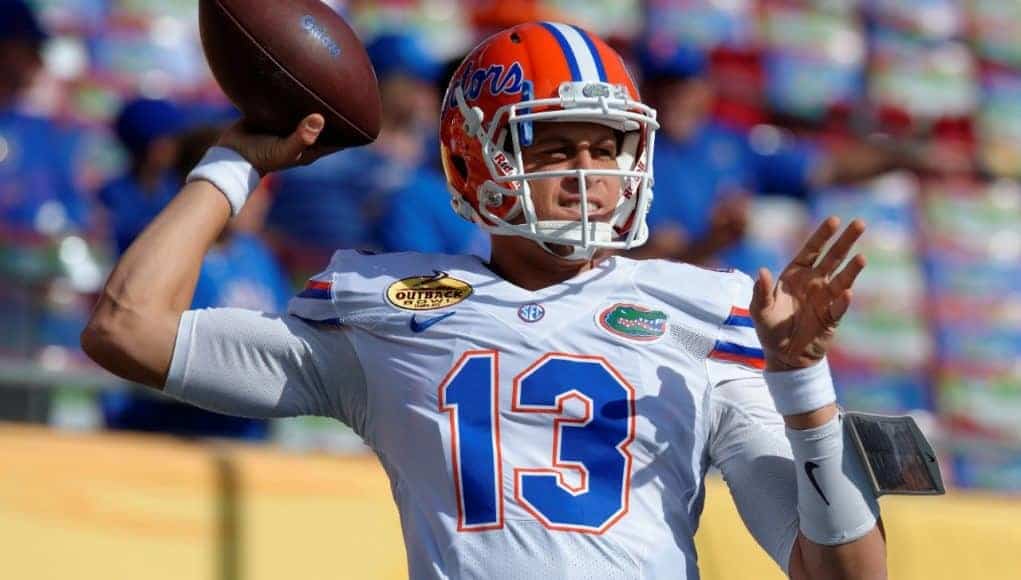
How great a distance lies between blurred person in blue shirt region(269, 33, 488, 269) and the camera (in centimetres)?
511

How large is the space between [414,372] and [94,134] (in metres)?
3.36

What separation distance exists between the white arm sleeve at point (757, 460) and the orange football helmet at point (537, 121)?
29 centimetres

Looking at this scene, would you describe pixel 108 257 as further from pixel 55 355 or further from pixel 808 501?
pixel 808 501

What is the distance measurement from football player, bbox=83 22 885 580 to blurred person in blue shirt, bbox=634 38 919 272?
7.15 feet

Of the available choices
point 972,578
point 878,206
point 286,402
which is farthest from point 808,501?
point 878,206

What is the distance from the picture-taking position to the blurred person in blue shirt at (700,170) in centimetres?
498

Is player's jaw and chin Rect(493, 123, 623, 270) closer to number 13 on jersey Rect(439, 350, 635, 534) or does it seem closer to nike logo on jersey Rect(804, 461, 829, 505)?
number 13 on jersey Rect(439, 350, 635, 534)

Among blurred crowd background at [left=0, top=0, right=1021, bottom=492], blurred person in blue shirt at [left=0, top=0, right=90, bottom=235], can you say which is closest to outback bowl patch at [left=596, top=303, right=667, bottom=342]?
blurred crowd background at [left=0, top=0, right=1021, bottom=492]

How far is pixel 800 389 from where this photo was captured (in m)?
2.36

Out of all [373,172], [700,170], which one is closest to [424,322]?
[373,172]

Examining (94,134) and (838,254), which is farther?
(94,134)

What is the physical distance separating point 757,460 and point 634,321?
0.91 feet

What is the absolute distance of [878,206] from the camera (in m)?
6.77

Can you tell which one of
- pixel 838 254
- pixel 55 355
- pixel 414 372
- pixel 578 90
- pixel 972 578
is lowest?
pixel 972 578
